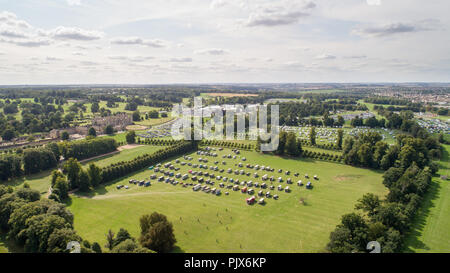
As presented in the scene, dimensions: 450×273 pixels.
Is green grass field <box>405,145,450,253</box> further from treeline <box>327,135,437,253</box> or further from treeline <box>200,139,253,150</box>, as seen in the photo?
treeline <box>200,139,253,150</box>

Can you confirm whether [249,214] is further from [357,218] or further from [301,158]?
[301,158]

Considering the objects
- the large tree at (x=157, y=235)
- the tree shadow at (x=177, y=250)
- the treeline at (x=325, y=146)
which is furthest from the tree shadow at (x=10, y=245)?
the treeline at (x=325, y=146)

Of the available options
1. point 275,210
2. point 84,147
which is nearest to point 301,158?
point 275,210

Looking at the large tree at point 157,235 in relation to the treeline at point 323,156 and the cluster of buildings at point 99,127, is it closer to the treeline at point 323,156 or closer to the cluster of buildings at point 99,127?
the treeline at point 323,156

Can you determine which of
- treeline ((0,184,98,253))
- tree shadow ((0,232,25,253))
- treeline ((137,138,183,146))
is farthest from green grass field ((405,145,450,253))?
treeline ((137,138,183,146))

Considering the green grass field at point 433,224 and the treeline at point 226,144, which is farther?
the treeline at point 226,144
